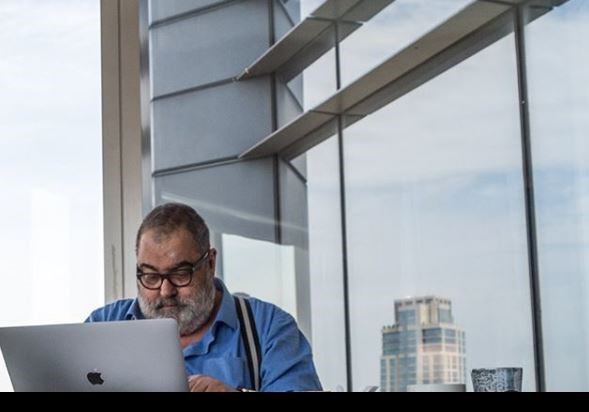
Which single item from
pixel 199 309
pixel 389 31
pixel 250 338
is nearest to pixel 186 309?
pixel 199 309

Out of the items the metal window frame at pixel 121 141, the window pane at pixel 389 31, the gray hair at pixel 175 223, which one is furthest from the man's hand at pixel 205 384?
the window pane at pixel 389 31

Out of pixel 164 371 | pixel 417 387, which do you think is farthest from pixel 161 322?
pixel 417 387

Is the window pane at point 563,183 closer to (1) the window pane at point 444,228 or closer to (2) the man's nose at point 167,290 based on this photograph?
(1) the window pane at point 444,228

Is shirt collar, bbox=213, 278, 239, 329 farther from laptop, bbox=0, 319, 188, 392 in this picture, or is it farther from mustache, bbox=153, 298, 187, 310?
laptop, bbox=0, 319, 188, 392

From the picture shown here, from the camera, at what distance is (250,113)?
476 cm

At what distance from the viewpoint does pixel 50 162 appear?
174 inches

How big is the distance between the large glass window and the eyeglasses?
1080 millimetres

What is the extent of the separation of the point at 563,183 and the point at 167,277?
1438 millimetres

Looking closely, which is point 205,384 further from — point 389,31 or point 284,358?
point 389,31

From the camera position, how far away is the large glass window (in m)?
4.32

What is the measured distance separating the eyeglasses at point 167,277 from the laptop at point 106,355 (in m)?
0.83

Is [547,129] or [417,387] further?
[547,129]
